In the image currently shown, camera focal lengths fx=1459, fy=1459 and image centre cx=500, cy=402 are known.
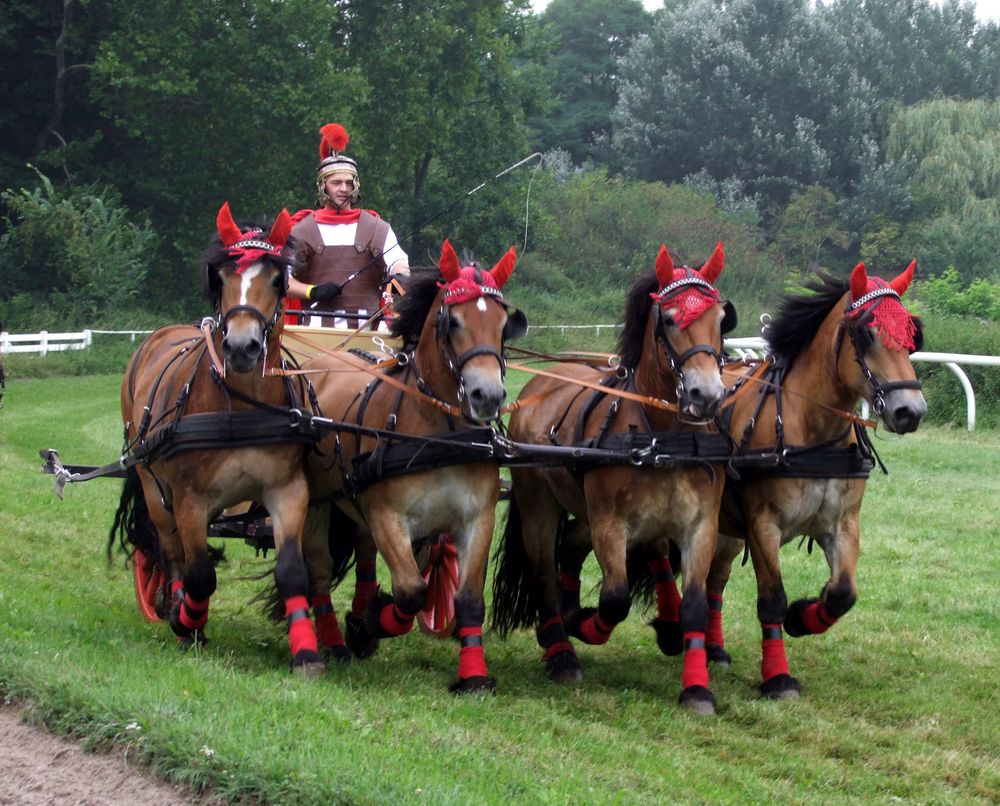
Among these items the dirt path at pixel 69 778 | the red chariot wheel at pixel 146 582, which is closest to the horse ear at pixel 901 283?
the dirt path at pixel 69 778

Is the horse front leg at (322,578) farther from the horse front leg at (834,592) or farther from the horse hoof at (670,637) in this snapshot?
the horse front leg at (834,592)

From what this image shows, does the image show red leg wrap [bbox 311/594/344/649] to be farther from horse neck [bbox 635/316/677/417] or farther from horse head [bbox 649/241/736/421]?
horse head [bbox 649/241/736/421]

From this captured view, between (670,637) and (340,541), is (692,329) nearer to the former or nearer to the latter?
(670,637)

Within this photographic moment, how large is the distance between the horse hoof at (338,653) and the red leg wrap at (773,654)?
2034 mm

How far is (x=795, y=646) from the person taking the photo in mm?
8133

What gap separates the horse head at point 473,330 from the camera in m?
6.27

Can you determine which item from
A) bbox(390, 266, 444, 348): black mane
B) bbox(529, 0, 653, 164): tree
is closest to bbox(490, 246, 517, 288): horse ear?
bbox(390, 266, 444, 348): black mane

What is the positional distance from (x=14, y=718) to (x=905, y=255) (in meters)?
43.4

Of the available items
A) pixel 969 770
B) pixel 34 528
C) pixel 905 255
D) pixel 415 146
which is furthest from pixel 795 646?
pixel 905 255

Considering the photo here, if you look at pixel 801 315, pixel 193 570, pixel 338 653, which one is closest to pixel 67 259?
pixel 338 653

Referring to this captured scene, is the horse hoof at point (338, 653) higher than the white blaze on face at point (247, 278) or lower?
lower

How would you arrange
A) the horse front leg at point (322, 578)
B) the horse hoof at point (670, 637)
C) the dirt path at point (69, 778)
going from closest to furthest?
the dirt path at point (69, 778), the horse front leg at point (322, 578), the horse hoof at point (670, 637)

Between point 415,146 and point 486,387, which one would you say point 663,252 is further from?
point 415,146

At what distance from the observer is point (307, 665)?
6371 mm
